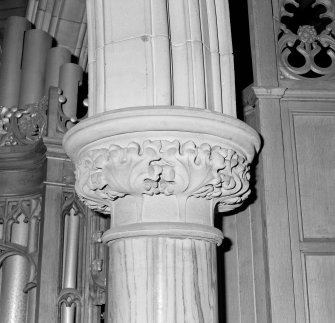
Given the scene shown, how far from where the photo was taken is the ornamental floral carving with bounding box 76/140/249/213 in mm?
1650

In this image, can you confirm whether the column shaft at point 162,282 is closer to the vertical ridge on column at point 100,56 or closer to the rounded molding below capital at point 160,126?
the rounded molding below capital at point 160,126

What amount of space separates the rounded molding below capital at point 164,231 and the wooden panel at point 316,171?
1.67ft

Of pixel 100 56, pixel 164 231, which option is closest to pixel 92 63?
pixel 100 56

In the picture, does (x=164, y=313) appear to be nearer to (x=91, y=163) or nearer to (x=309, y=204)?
(x=91, y=163)

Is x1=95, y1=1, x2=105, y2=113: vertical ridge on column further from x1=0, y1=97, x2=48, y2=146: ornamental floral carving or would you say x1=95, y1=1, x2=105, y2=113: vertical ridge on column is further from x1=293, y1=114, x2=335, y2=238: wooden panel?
x1=0, y1=97, x2=48, y2=146: ornamental floral carving

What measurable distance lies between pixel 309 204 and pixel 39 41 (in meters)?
2.29

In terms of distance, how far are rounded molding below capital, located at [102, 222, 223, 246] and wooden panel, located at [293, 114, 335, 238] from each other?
1.67 ft

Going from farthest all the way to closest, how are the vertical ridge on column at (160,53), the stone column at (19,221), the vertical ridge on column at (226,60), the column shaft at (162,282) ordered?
the stone column at (19,221) < the vertical ridge on column at (226,60) < the vertical ridge on column at (160,53) < the column shaft at (162,282)

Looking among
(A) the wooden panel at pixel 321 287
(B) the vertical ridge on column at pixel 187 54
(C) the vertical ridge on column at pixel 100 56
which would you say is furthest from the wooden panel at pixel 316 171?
(C) the vertical ridge on column at pixel 100 56

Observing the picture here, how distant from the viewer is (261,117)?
2.15 m

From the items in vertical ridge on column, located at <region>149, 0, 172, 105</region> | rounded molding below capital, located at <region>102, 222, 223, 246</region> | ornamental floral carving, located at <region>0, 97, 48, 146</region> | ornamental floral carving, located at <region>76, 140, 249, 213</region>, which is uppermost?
ornamental floral carving, located at <region>0, 97, 48, 146</region>

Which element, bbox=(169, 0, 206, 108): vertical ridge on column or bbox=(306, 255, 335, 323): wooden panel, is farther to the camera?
bbox=(306, 255, 335, 323): wooden panel

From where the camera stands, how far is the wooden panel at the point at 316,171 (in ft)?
6.73

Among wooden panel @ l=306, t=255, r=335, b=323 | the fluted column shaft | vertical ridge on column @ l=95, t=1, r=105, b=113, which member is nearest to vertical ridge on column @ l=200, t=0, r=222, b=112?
the fluted column shaft
